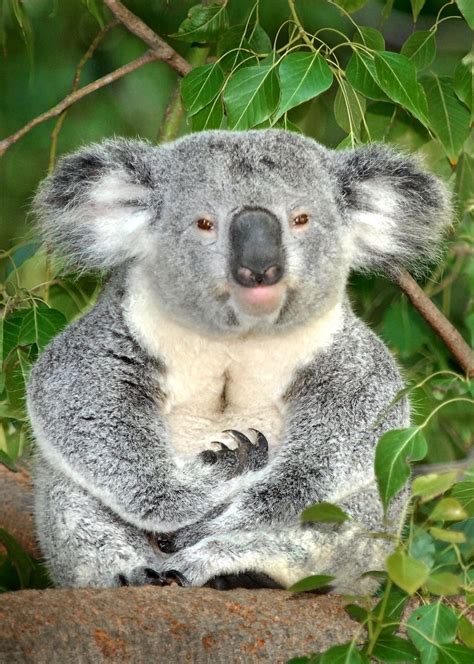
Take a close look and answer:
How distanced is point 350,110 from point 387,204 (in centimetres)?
55

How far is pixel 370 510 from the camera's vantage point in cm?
371

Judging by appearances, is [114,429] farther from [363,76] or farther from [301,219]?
[363,76]

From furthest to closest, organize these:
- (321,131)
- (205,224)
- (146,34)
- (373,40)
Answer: (321,131)
(146,34)
(373,40)
(205,224)

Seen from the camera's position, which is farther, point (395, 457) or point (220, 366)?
point (220, 366)

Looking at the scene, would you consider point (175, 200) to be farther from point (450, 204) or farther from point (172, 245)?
point (450, 204)

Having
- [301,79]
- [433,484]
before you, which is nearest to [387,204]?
[301,79]

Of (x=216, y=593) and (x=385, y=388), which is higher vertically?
(x=385, y=388)

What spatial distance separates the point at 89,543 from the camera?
12.2ft

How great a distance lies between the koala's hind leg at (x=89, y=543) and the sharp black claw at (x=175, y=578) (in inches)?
6.0

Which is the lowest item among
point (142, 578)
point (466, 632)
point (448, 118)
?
point (142, 578)

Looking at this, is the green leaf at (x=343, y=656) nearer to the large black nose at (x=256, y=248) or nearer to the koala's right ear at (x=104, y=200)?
the large black nose at (x=256, y=248)

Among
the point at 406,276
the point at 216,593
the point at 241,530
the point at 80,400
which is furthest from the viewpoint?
the point at 406,276

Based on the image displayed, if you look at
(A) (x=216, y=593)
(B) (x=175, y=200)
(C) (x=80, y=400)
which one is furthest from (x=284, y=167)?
(A) (x=216, y=593)

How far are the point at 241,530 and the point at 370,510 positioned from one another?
439mm
